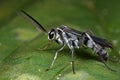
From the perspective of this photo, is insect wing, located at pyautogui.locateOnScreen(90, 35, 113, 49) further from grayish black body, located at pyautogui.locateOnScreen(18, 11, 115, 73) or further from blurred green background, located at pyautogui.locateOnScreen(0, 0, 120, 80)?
blurred green background, located at pyautogui.locateOnScreen(0, 0, 120, 80)

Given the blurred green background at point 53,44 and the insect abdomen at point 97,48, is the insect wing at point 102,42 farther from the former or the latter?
the blurred green background at point 53,44

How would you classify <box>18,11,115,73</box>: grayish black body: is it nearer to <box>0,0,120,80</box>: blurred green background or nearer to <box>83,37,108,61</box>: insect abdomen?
<box>83,37,108,61</box>: insect abdomen

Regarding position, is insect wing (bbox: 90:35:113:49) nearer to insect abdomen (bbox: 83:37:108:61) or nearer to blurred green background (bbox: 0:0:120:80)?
insect abdomen (bbox: 83:37:108:61)

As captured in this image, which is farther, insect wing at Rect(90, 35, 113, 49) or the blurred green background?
insect wing at Rect(90, 35, 113, 49)

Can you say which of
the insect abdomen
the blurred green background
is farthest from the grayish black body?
the blurred green background

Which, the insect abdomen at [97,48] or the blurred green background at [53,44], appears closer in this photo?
the blurred green background at [53,44]

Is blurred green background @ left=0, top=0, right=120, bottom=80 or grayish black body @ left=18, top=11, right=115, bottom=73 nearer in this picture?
blurred green background @ left=0, top=0, right=120, bottom=80

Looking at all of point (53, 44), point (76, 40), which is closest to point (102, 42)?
point (76, 40)

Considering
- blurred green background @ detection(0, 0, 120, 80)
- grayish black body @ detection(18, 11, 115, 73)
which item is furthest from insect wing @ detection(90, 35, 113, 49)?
blurred green background @ detection(0, 0, 120, 80)

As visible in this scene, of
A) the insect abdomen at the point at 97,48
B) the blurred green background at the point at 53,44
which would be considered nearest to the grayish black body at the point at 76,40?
the insect abdomen at the point at 97,48

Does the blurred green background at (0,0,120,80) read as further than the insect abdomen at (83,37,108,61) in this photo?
No
